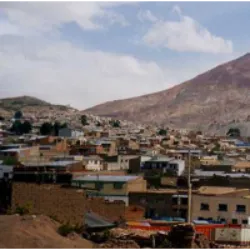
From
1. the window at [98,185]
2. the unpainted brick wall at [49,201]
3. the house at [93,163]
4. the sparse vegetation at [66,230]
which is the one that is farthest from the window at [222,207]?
the sparse vegetation at [66,230]

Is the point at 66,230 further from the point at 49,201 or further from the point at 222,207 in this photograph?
the point at 222,207

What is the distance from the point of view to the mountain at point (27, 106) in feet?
443

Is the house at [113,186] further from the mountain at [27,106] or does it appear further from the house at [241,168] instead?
the mountain at [27,106]

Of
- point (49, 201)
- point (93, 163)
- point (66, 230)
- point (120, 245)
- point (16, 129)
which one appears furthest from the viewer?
point (16, 129)

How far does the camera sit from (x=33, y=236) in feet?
54.7

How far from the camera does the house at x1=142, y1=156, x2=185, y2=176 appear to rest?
44.4 metres

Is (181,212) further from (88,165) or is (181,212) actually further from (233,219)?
(88,165)

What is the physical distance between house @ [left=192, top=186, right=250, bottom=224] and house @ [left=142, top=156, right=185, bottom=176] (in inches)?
454

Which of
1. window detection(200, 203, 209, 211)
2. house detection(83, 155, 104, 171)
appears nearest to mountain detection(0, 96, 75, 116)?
house detection(83, 155, 104, 171)

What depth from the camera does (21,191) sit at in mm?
21375

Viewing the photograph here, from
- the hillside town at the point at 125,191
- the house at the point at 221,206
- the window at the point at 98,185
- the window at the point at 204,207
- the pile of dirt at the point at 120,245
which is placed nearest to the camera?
the pile of dirt at the point at 120,245

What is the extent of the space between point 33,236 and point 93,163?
96.7ft

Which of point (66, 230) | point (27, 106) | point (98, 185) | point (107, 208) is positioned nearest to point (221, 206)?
point (98, 185)

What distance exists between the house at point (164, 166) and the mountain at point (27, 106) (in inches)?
3161
